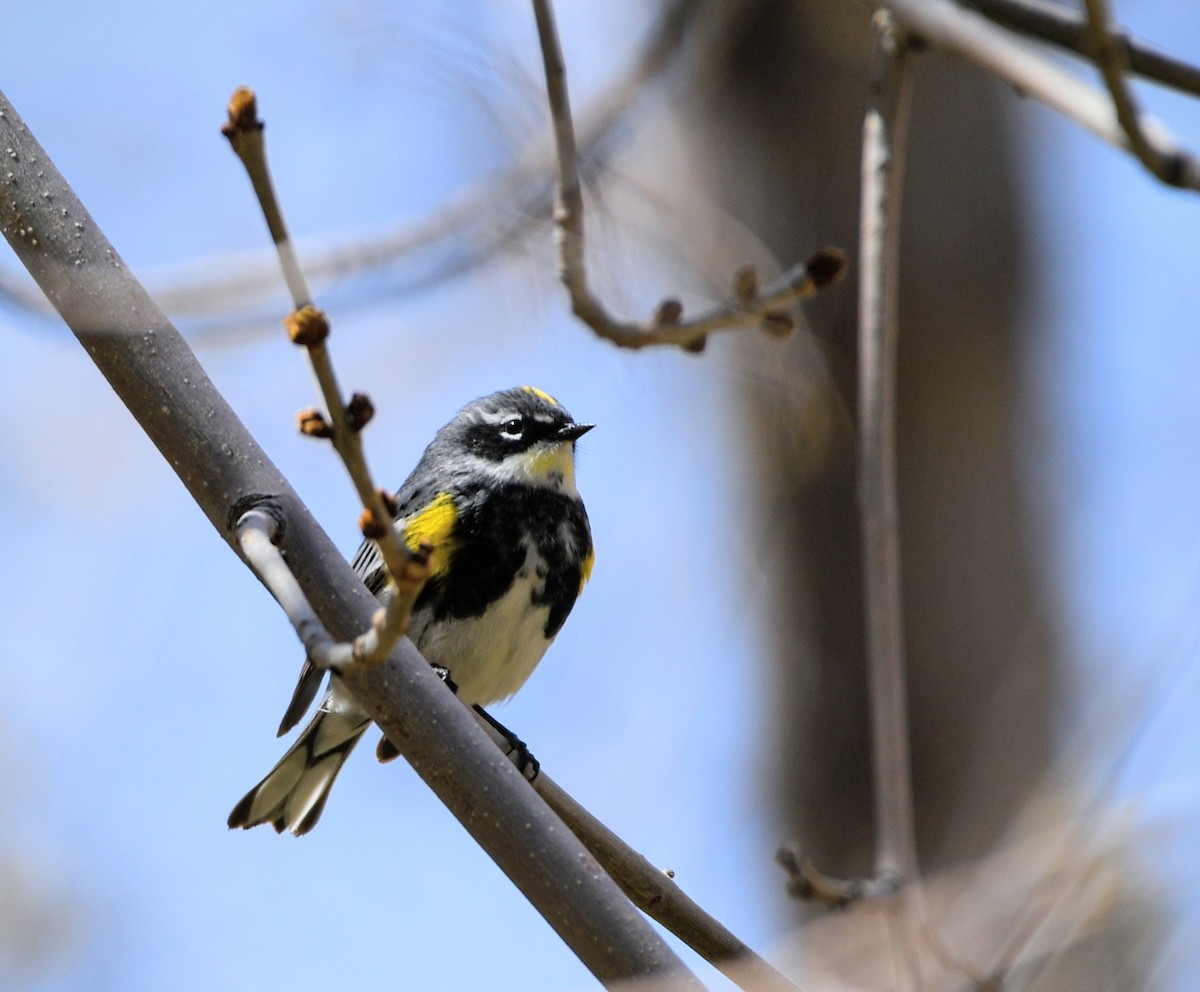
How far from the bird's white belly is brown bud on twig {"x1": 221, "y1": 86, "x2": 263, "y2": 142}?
253 cm

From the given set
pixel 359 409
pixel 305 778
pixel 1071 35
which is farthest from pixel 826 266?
pixel 305 778

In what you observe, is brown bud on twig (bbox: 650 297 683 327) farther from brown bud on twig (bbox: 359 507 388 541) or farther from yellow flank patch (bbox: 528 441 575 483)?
yellow flank patch (bbox: 528 441 575 483)

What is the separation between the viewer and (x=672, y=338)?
2.22 m

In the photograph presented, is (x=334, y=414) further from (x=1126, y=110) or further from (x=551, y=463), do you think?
(x=551, y=463)

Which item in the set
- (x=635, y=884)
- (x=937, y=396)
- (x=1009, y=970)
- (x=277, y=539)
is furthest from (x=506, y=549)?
(x=937, y=396)

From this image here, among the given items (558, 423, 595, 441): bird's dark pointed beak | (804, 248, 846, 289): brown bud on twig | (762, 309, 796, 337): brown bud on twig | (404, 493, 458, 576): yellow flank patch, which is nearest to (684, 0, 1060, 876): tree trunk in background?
(558, 423, 595, 441): bird's dark pointed beak

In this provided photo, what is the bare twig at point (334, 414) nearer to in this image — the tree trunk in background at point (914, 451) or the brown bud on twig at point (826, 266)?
the brown bud on twig at point (826, 266)

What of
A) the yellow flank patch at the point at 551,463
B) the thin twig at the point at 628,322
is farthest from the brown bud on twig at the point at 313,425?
the yellow flank patch at the point at 551,463

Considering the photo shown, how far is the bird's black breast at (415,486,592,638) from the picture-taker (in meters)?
3.69

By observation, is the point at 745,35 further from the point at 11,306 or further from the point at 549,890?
the point at 549,890

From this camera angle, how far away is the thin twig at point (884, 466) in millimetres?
1787

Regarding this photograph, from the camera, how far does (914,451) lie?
5543mm

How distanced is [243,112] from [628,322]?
1.07 meters

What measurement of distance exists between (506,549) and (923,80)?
127 inches
